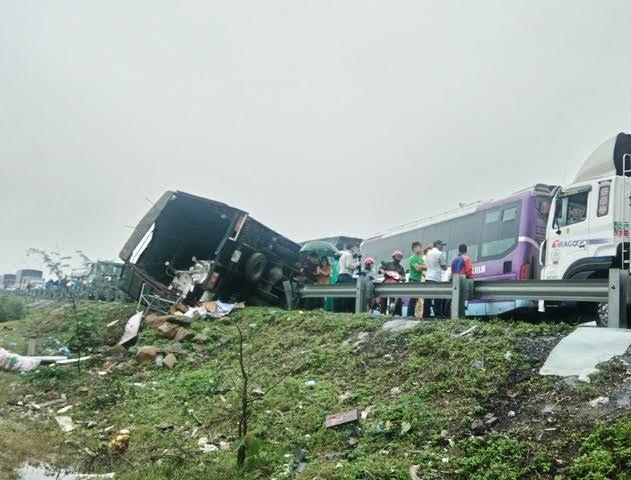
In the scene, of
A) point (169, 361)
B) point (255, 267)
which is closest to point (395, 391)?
point (169, 361)

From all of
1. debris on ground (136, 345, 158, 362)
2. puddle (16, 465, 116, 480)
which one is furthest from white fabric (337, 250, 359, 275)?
puddle (16, 465, 116, 480)

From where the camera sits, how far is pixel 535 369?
14.6 ft

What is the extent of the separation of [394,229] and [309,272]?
7.44 m

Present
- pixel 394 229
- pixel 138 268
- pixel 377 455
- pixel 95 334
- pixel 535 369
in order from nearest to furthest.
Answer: pixel 377 455 < pixel 535 369 < pixel 95 334 < pixel 138 268 < pixel 394 229

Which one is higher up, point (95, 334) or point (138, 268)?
point (138, 268)

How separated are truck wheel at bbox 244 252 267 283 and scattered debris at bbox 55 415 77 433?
18.8ft

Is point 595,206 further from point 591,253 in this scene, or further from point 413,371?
point 413,371

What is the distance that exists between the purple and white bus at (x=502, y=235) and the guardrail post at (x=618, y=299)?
537cm

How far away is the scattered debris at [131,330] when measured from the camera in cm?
845

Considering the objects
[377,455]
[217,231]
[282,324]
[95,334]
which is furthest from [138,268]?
[377,455]

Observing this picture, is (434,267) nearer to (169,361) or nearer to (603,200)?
(603,200)

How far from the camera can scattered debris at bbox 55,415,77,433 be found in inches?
213

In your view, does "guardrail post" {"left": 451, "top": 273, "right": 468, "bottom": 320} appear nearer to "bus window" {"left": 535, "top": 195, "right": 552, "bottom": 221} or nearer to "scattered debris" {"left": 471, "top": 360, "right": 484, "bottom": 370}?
"scattered debris" {"left": 471, "top": 360, "right": 484, "bottom": 370}

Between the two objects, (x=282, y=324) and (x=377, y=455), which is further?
(x=282, y=324)
